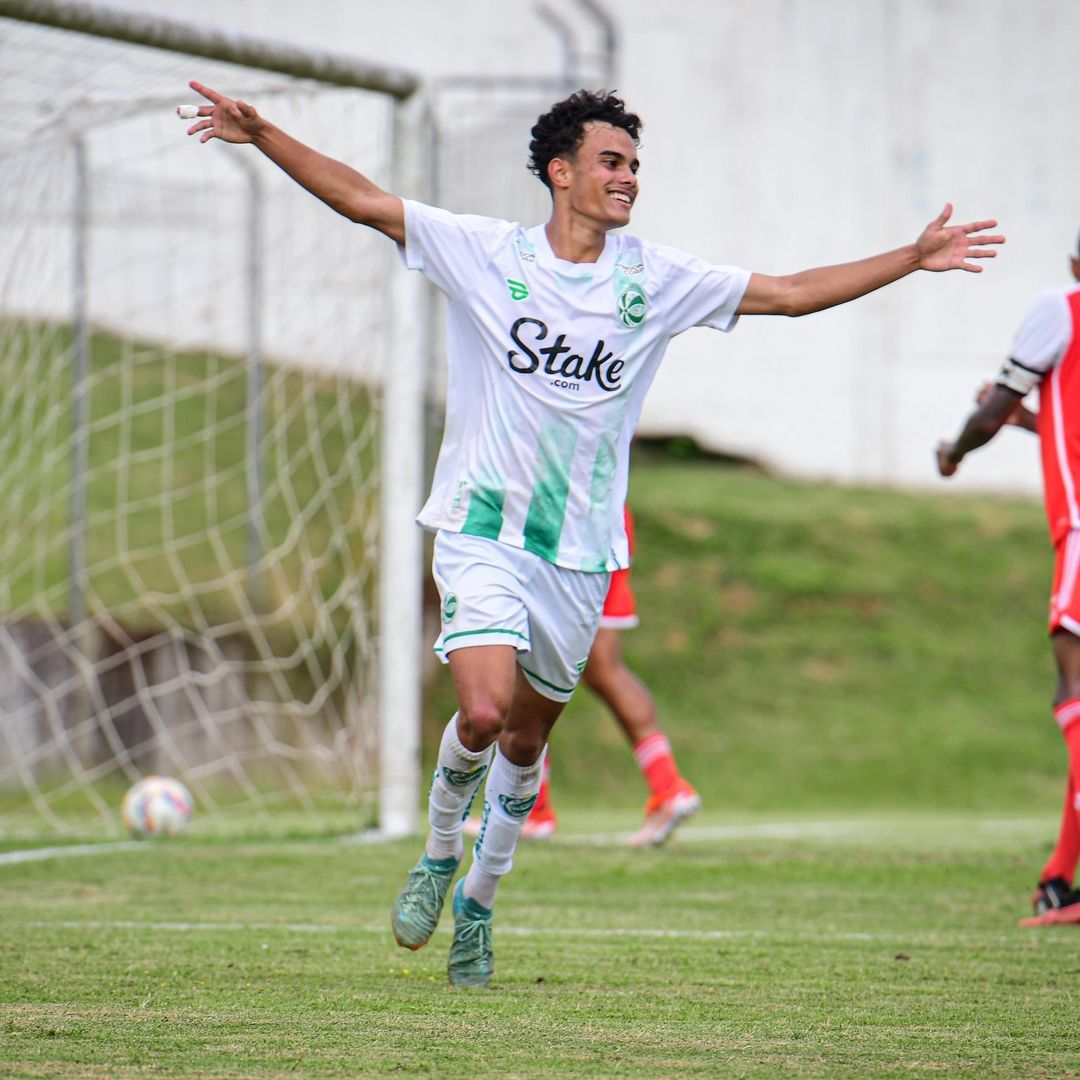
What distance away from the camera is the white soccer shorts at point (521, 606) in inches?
161

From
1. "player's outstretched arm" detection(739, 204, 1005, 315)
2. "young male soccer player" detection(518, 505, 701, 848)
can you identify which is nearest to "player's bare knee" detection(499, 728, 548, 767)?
"player's outstretched arm" detection(739, 204, 1005, 315)

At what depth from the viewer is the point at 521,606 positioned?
4176mm

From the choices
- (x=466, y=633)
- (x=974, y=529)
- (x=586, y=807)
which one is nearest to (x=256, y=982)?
(x=466, y=633)

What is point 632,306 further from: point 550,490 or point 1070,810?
point 1070,810

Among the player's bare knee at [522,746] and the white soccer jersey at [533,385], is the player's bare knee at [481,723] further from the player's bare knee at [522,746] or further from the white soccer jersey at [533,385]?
the white soccer jersey at [533,385]

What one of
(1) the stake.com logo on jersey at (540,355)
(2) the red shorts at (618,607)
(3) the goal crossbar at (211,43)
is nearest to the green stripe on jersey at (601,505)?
(1) the stake.com logo on jersey at (540,355)

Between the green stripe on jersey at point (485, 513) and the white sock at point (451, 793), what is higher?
the green stripe on jersey at point (485, 513)

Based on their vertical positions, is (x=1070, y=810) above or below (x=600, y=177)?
below

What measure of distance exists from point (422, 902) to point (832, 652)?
31.4 ft

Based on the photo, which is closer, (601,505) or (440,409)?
(601,505)

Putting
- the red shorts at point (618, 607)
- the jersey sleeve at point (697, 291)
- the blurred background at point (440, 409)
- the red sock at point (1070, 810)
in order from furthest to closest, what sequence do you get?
the blurred background at point (440, 409), the red shorts at point (618, 607), the red sock at point (1070, 810), the jersey sleeve at point (697, 291)

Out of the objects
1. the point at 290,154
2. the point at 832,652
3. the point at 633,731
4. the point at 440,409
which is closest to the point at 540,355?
the point at 290,154

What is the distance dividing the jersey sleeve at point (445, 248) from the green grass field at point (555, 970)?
5.52 ft

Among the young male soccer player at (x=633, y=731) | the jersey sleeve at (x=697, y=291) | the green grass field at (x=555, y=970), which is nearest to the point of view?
the green grass field at (x=555, y=970)
